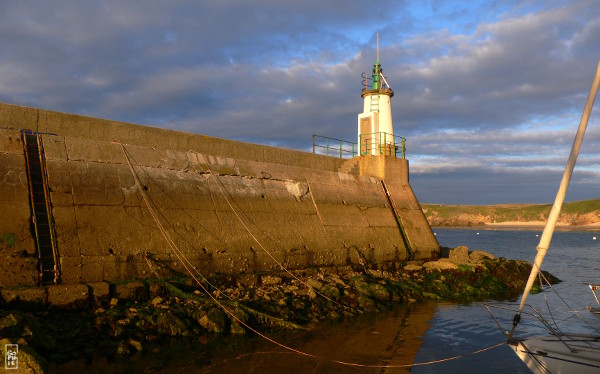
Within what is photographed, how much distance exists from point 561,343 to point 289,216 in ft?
29.3

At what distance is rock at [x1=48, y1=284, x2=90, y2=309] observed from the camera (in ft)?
28.6

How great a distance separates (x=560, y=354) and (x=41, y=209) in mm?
10622

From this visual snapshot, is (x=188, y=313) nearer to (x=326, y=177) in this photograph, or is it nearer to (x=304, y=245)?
(x=304, y=245)

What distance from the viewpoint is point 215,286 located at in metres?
11.2

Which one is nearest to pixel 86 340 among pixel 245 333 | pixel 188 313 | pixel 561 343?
pixel 188 313

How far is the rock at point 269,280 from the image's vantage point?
12.2m

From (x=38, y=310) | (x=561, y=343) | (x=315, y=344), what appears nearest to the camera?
(x=561, y=343)

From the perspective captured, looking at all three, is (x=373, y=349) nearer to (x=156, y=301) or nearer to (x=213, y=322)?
(x=213, y=322)

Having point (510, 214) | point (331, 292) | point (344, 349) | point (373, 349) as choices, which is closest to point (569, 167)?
point (373, 349)

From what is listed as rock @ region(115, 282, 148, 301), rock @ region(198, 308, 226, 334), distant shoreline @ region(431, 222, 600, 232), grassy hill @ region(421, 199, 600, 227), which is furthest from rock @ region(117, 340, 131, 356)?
grassy hill @ region(421, 199, 600, 227)

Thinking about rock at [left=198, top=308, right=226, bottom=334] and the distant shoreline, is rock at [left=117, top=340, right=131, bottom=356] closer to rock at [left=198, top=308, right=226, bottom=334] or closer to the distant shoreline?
rock at [left=198, top=308, right=226, bottom=334]

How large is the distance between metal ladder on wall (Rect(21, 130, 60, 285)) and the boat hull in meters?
9.08

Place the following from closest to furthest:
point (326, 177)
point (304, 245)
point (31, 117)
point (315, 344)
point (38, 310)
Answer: point (38, 310) → point (315, 344) → point (31, 117) → point (304, 245) → point (326, 177)

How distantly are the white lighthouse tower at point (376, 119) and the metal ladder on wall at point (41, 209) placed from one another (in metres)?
15.9
